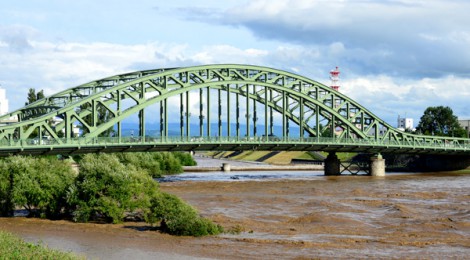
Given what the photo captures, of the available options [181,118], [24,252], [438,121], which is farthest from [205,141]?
[438,121]

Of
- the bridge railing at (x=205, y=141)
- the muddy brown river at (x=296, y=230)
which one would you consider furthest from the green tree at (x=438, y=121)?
the muddy brown river at (x=296, y=230)

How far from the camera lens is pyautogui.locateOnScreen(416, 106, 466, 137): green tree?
574 feet

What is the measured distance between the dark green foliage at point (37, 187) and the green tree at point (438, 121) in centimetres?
13523

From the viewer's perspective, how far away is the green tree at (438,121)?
175 meters

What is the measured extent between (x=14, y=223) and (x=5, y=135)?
28563 millimetres

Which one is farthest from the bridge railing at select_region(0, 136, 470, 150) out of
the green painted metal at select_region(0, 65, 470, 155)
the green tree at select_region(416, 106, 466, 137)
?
the green tree at select_region(416, 106, 466, 137)

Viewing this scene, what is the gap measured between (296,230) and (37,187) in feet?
56.9

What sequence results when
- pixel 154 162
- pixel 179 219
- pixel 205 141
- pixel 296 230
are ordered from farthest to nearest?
pixel 154 162, pixel 205 141, pixel 296 230, pixel 179 219

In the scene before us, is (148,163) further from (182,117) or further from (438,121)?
(438,121)

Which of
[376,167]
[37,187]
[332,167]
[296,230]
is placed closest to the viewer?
[296,230]

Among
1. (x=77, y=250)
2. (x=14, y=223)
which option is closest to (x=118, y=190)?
(x=14, y=223)

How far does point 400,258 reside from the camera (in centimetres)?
3591

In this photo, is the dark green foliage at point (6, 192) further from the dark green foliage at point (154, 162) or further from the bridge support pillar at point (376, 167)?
the bridge support pillar at point (376, 167)

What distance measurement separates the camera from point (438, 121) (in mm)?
177875
